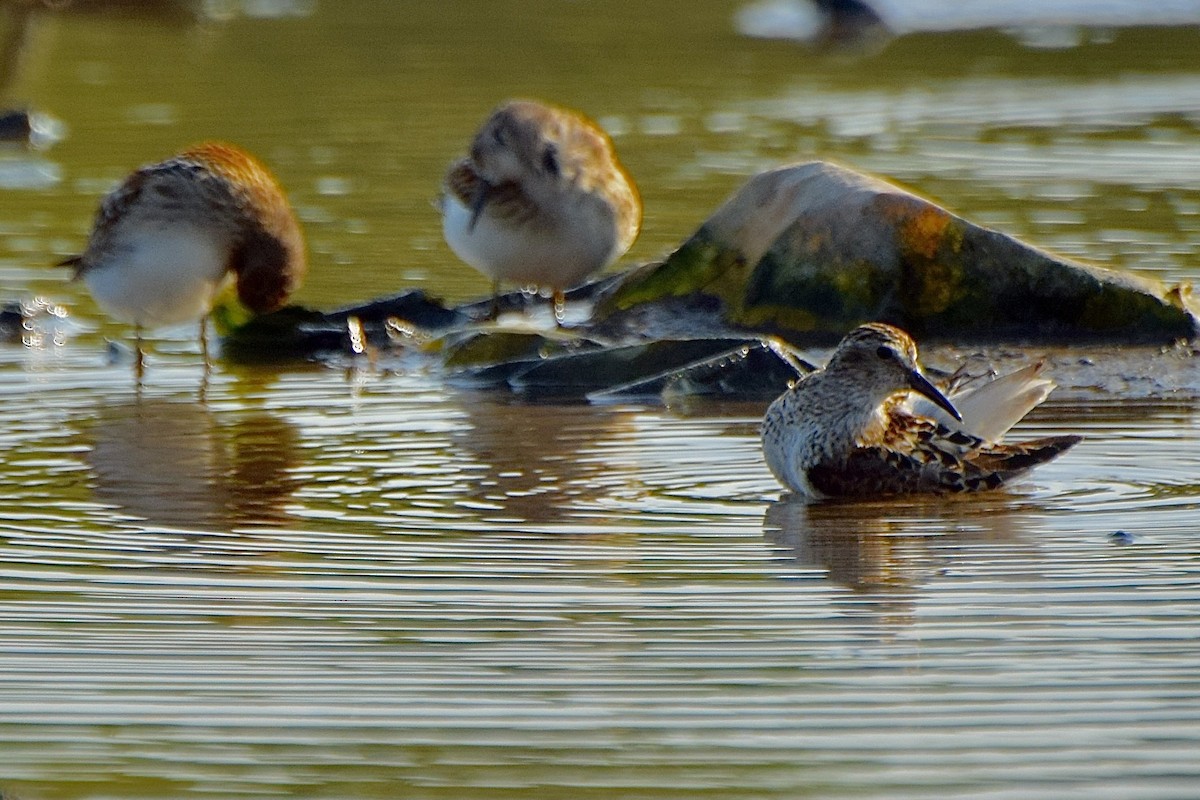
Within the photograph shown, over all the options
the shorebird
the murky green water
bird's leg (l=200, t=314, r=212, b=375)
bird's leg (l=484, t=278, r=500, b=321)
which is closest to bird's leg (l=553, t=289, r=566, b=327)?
bird's leg (l=484, t=278, r=500, b=321)

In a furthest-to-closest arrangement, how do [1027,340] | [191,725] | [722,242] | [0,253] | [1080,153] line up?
[1080,153] < [0,253] < [722,242] < [1027,340] < [191,725]

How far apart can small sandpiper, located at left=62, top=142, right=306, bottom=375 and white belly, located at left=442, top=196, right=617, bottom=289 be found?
1041mm

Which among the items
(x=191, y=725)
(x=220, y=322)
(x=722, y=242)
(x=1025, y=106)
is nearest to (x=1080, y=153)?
(x=1025, y=106)

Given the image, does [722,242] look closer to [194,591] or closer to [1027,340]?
[1027,340]

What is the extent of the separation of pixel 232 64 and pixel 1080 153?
32.5 feet

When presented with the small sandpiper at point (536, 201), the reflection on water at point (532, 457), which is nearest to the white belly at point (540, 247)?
the small sandpiper at point (536, 201)

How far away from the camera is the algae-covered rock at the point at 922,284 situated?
11.7 metres

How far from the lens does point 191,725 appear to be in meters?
5.64

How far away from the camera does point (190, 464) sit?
9328 millimetres

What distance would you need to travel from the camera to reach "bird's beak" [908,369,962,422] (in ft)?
27.4

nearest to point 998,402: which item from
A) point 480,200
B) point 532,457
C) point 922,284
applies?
point 532,457

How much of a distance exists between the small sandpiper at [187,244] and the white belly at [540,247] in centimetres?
104

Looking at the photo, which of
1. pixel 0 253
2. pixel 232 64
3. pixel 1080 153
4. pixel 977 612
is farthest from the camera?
pixel 232 64

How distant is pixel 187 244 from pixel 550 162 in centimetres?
194
